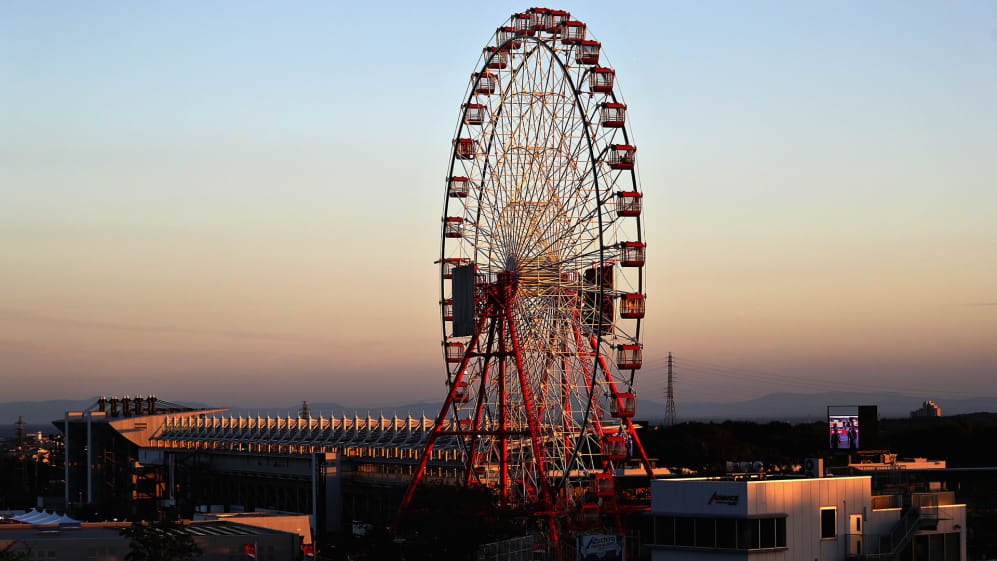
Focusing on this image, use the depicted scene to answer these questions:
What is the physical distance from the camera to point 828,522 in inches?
2478

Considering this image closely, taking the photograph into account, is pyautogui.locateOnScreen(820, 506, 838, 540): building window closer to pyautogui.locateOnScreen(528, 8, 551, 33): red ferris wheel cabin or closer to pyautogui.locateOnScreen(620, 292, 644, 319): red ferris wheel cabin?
pyautogui.locateOnScreen(620, 292, 644, 319): red ferris wheel cabin

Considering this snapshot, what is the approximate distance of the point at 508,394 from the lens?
93.5 metres

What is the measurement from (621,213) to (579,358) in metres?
9.93

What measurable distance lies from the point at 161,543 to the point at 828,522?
3349cm

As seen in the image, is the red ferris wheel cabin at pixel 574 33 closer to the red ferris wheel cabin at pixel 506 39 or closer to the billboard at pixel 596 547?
the red ferris wheel cabin at pixel 506 39

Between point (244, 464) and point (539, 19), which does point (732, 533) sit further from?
point (244, 464)

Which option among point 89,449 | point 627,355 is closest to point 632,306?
point 627,355

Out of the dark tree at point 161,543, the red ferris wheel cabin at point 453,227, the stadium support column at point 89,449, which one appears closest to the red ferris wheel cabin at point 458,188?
the red ferris wheel cabin at point 453,227

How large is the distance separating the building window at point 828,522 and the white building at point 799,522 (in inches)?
1.9

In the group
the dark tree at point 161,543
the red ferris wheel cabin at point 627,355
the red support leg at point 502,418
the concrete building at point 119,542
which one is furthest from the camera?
the red support leg at point 502,418

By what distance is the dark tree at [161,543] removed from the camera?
2677 inches

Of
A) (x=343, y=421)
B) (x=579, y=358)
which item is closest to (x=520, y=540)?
(x=579, y=358)

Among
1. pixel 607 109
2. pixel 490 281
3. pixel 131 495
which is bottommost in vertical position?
pixel 131 495

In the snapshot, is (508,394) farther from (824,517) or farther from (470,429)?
(824,517)
